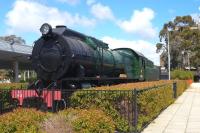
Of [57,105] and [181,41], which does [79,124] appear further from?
[181,41]

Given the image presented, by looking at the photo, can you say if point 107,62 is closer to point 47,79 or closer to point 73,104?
point 47,79

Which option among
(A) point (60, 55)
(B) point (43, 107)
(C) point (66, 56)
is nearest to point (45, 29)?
(A) point (60, 55)

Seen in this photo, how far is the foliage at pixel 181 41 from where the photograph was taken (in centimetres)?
10800

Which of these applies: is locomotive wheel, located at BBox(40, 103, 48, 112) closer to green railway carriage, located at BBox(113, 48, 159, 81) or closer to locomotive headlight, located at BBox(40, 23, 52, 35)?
locomotive headlight, located at BBox(40, 23, 52, 35)

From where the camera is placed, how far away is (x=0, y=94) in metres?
14.4

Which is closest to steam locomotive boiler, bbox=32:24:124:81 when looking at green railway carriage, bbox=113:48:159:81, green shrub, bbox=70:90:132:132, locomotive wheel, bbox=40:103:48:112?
locomotive wheel, bbox=40:103:48:112

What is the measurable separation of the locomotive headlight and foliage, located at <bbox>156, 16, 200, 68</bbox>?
301 feet

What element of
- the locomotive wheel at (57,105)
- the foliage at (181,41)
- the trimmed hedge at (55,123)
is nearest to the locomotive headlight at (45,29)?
the locomotive wheel at (57,105)

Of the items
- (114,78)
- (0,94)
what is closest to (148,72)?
(114,78)

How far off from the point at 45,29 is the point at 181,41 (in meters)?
96.4

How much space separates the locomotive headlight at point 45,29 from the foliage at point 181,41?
91815 mm

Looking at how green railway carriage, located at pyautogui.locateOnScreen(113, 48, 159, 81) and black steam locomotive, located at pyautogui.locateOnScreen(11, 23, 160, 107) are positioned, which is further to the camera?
green railway carriage, located at pyautogui.locateOnScreen(113, 48, 159, 81)

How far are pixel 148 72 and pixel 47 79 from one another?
15915mm

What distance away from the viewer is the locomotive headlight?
1576 centimetres
